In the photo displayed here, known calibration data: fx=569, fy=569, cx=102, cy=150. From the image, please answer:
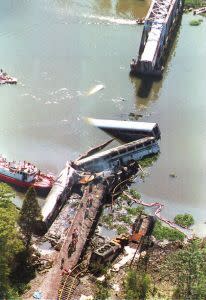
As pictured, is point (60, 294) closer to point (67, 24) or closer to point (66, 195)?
point (66, 195)

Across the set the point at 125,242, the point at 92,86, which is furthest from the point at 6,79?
the point at 125,242

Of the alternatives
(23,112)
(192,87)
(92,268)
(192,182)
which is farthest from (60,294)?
(192,87)

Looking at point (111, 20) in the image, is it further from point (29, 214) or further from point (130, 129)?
point (29, 214)

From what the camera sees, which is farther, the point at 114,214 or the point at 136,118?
the point at 136,118

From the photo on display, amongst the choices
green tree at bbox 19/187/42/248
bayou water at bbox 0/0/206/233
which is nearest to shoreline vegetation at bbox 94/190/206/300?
bayou water at bbox 0/0/206/233

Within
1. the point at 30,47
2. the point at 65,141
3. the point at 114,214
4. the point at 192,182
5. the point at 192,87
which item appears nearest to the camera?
the point at 114,214

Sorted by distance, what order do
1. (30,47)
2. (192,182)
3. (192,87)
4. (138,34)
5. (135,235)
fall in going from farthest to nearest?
1. (138,34)
2. (30,47)
3. (192,87)
4. (192,182)
5. (135,235)

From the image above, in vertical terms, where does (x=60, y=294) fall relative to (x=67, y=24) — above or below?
below

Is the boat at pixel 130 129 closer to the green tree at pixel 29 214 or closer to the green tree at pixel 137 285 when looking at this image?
the green tree at pixel 29 214
